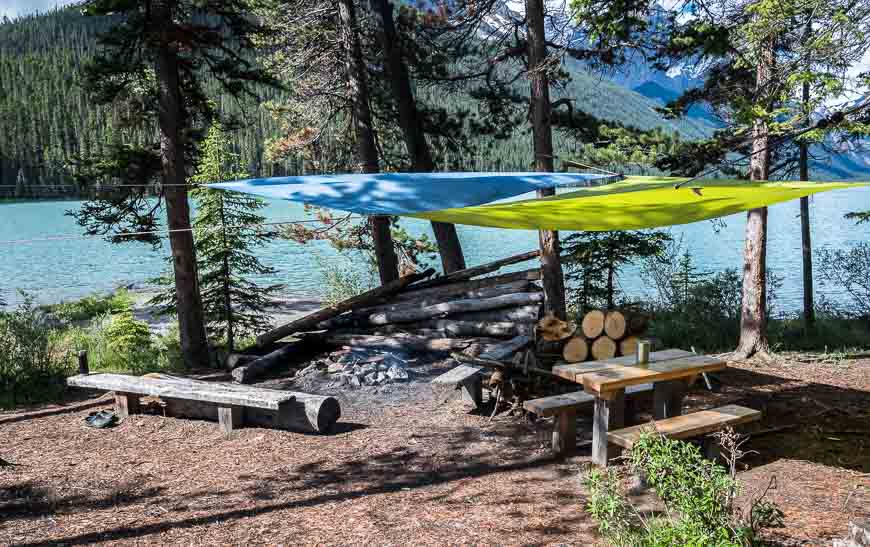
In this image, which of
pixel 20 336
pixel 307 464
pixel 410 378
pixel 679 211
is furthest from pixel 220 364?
pixel 679 211

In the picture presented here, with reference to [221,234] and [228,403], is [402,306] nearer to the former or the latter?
[221,234]

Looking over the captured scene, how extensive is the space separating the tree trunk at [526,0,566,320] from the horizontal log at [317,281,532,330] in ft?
1.14

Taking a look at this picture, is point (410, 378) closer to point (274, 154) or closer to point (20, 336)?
point (20, 336)

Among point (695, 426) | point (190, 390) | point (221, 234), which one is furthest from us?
point (221, 234)

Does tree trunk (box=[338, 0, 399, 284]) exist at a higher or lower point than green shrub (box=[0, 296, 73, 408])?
higher

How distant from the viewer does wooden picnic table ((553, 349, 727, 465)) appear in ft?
15.2

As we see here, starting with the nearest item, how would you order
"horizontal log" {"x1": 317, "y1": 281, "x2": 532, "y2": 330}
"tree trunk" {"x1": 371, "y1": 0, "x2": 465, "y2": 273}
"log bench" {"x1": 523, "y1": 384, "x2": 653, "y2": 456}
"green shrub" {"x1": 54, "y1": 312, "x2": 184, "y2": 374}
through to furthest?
1. "log bench" {"x1": 523, "y1": 384, "x2": 653, "y2": 456}
2. "horizontal log" {"x1": 317, "y1": 281, "x2": 532, "y2": 330}
3. "green shrub" {"x1": 54, "y1": 312, "x2": 184, "y2": 374}
4. "tree trunk" {"x1": 371, "y1": 0, "x2": 465, "y2": 273}

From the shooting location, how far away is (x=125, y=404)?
6.40m

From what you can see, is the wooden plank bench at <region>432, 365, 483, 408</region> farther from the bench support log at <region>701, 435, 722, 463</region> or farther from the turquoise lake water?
the turquoise lake water

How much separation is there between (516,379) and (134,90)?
636cm

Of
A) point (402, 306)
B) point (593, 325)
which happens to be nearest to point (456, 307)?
point (402, 306)

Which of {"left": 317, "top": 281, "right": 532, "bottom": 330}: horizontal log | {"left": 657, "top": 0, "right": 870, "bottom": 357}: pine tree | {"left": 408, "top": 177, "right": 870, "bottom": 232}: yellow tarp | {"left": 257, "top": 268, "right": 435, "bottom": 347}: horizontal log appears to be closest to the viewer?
{"left": 408, "top": 177, "right": 870, "bottom": 232}: yellow tarp

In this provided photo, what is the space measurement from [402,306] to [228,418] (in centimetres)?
339

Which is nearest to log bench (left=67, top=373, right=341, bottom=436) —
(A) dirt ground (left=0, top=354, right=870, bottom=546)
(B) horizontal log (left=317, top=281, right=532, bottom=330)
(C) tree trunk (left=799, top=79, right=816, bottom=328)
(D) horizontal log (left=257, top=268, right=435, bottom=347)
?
(A) dirt ground (left=0, top=354, right=870, bottom=546)
